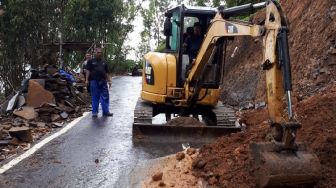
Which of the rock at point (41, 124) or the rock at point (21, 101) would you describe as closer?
the rock at point (41, 124)

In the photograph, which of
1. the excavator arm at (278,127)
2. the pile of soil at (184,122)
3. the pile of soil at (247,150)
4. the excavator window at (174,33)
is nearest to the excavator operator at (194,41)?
the excavator window at (174,33)

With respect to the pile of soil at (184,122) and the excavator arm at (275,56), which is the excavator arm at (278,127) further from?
the pile of soil at (184,122)

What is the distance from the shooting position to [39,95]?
45.1ft

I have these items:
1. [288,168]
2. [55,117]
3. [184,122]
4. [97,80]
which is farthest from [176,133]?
[288,168]

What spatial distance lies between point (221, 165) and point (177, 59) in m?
4.28

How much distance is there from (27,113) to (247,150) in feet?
24.1

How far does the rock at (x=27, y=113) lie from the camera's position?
1249 cm

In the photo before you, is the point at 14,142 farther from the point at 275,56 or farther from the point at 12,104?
the point at 275,56

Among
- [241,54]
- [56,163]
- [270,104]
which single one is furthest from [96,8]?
[270,104]

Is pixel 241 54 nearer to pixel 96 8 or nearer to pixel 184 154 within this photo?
pixel 184 154

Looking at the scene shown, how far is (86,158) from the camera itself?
853cm

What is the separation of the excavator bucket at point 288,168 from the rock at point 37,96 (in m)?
9.31

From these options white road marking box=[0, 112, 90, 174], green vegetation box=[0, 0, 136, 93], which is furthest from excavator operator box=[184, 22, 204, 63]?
green vegetation box=[0, 0, 136, 93]

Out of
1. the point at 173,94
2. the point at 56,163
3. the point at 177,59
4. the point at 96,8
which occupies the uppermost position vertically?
the point at 96,8
